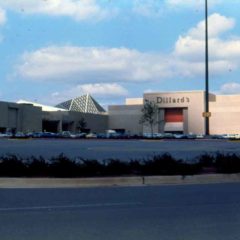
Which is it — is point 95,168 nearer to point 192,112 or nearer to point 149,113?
point 149,113

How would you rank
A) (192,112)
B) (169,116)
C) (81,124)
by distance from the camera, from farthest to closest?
(81,124)
(169,116)
(192,112)

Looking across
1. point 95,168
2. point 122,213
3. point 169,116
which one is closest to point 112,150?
point 95,168

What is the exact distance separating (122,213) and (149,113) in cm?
12176

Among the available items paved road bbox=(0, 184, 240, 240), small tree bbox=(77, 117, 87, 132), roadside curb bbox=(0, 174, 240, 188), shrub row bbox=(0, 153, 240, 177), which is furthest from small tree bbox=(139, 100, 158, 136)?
paved road bbox=(0, 184, 240, 240)

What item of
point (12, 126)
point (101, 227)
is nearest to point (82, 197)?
point (101, 227)

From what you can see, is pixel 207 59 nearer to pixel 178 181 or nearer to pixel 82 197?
pixel 178 181

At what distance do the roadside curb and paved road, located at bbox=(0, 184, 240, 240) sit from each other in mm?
813

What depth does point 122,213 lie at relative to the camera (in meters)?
10.7

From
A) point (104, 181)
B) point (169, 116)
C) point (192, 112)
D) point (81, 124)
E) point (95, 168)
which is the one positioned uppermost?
point (192, 112)

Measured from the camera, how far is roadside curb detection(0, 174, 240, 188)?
15.7m

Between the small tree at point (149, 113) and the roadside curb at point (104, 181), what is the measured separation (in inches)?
4538

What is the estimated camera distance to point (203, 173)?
706 inches

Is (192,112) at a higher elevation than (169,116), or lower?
higher

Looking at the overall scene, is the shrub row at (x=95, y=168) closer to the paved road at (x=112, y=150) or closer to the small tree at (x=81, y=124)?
the paved road at (x=112, y=150)
